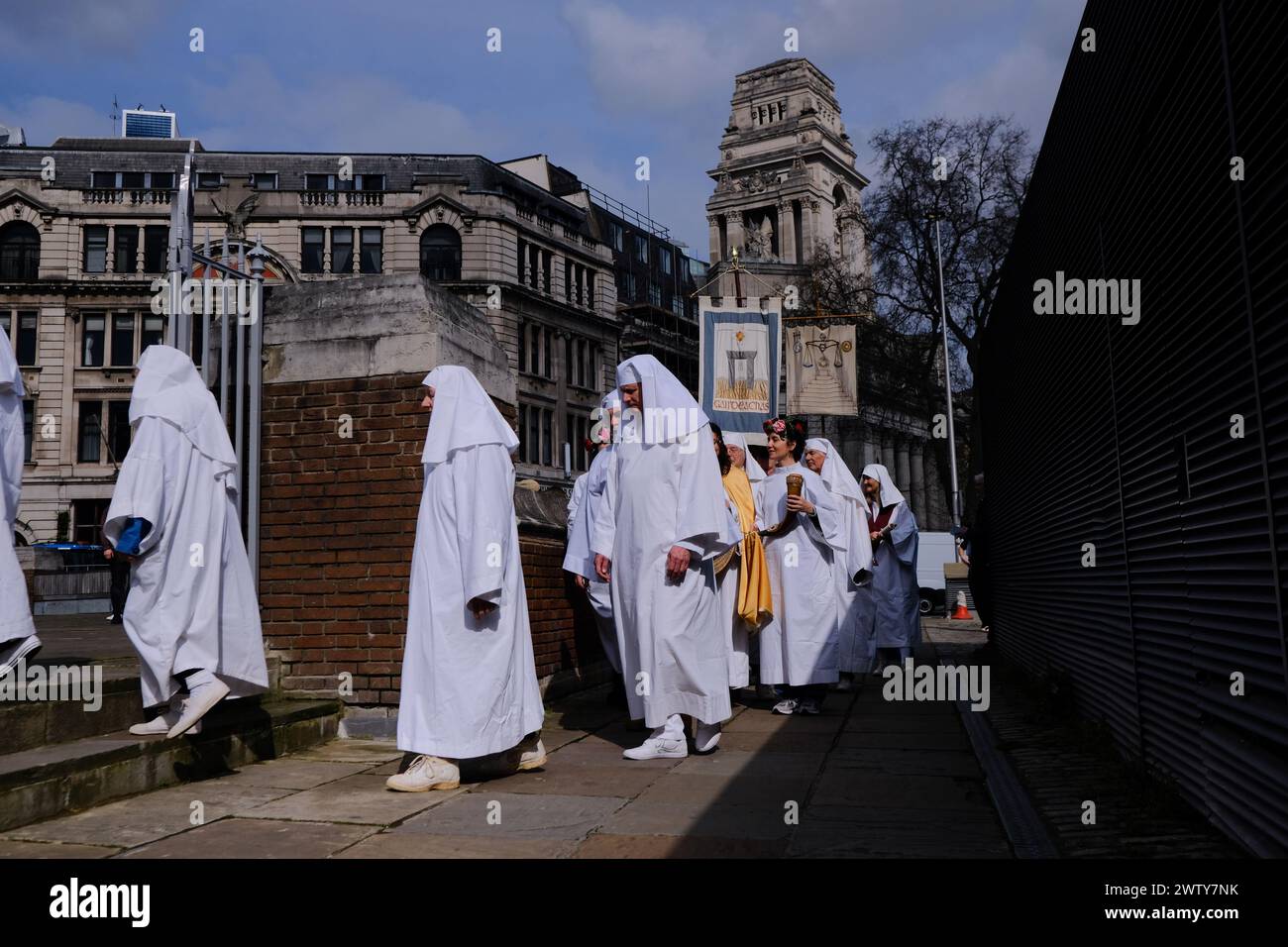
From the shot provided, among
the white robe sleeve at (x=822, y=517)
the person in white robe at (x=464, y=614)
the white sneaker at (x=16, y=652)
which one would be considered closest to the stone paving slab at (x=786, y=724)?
the white robe sleeve at (x=822, y=517)

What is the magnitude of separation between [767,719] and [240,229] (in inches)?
1834

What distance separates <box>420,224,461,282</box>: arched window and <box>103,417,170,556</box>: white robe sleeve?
158ft

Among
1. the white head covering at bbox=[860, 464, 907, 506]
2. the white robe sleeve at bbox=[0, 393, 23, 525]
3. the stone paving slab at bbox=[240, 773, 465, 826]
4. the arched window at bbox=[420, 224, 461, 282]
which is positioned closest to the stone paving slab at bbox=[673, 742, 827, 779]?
the stone paving slab at bbox=[240, 773, 465, 826]

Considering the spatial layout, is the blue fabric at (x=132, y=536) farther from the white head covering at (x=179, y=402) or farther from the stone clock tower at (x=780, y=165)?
the stone clock tower at (x=780, y=165)

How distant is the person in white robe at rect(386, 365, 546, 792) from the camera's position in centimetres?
549

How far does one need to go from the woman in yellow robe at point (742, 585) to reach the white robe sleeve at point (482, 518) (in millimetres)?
2618

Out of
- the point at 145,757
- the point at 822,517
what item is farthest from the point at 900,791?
the point at 822,517

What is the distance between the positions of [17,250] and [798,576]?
169 ft

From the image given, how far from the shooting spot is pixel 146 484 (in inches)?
223

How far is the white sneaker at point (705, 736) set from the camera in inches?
258

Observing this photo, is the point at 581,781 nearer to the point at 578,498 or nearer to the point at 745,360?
the point at 578,498

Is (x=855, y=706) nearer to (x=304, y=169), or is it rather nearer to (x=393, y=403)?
(x=393, y=403)

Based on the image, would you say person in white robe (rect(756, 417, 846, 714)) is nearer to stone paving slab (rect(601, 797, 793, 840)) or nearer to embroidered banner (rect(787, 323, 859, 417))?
stone paving slab (rect(601, 797, 793, 840))

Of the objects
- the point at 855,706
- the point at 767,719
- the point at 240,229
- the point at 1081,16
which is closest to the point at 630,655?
the point at 767,719
